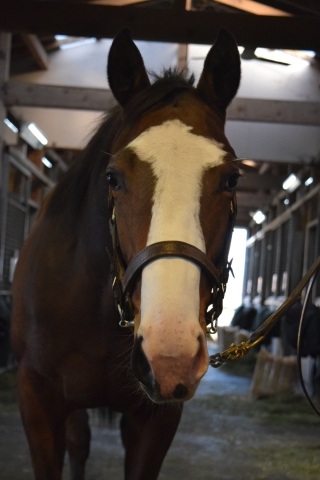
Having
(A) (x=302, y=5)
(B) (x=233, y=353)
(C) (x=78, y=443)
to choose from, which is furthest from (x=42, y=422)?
(A) (x=302, y=5)

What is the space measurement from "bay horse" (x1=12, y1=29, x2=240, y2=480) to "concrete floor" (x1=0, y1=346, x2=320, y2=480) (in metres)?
0.82

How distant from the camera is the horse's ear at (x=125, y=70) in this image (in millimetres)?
1940

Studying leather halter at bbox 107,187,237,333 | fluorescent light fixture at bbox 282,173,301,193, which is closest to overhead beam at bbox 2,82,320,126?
fluorescent light fixture at bbox 282,173,301,193

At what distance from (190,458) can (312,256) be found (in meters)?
4.44

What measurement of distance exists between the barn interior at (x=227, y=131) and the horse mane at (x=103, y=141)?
2.14 feet

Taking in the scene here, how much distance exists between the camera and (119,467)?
12.9ft

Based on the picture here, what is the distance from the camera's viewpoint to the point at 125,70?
78.0 inches

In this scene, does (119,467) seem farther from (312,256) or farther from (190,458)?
(312,256)

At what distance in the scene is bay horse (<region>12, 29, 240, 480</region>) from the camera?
1.43m

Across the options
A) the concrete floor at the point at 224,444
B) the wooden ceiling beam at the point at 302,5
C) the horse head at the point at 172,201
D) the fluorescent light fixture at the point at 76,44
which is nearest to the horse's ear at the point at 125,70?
the horse head at the point at 172,201

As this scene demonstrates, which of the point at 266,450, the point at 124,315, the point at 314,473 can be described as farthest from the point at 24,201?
the point at 124,315

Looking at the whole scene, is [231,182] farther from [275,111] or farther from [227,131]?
[227,131]

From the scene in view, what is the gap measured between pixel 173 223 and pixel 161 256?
0.30ft

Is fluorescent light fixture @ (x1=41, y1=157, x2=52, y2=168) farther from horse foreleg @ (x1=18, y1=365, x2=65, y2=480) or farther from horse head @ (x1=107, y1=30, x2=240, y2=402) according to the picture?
horse head @ (x1=107, y1=30, x2=240, y2=402)
